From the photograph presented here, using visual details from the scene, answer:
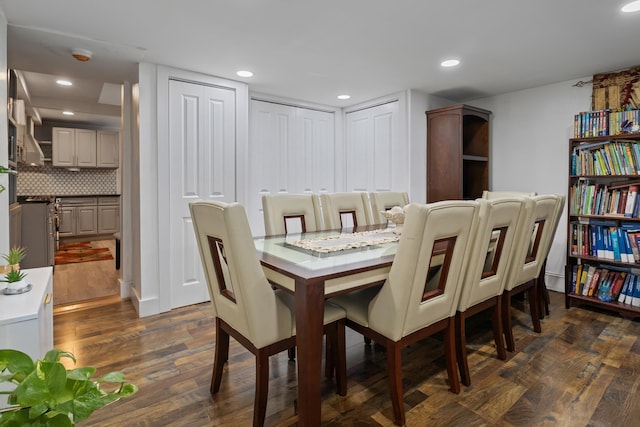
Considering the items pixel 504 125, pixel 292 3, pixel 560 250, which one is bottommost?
pixel 560 250

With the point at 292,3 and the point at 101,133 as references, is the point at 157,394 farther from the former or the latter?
the point at 101,133

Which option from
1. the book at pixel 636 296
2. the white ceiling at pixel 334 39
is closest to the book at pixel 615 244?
the book at pixel 636 296

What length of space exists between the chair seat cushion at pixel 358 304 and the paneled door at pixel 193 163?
184cm

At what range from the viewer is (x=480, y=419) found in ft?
5.41

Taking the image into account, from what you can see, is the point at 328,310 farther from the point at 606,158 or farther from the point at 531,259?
the point at 606,158

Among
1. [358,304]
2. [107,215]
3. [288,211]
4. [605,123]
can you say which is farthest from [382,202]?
[107,215]

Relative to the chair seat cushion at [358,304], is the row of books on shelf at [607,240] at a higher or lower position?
higher

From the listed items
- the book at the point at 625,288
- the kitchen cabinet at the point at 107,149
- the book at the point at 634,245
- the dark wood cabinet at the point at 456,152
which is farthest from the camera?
the kitchen cabinet at the point at 107,149

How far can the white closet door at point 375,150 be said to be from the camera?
404 centimetres

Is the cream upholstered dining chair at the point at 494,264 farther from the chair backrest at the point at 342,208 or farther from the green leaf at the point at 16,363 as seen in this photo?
the green leaf at the point at 16,363

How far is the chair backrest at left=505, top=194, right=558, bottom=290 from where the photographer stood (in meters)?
2.30

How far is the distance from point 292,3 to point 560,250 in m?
3.53

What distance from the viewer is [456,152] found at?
376 centimetres

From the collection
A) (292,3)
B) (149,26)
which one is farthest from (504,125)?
(149,26)
